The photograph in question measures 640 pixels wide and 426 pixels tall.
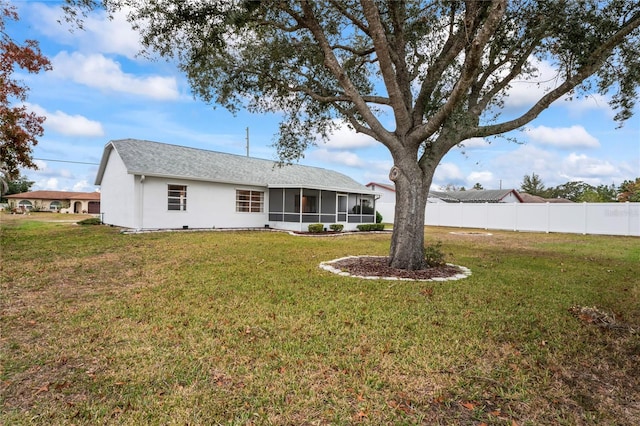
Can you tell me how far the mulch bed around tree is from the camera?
672cm

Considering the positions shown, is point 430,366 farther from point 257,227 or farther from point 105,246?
point 257,227

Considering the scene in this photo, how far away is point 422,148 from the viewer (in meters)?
7.83

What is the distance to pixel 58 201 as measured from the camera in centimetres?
4912

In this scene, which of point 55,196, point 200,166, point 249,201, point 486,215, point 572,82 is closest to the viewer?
point 572,82

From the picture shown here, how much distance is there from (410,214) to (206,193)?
39.9ft

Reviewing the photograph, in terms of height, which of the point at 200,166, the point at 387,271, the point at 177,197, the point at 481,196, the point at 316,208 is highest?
the point at 200,166

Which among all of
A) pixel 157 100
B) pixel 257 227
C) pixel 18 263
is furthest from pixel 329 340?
pixel 257 227

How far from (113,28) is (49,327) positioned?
22.1ft

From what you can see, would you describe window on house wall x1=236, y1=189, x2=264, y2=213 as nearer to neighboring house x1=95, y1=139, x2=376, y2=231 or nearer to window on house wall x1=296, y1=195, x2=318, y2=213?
neighboring house x1=95, y1=139, x2=376, y2=231

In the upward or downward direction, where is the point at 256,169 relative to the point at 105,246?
upward

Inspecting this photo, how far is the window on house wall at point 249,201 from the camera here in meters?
18.0

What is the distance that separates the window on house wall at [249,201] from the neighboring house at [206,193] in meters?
0.05

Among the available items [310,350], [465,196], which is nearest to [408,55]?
[310,350]

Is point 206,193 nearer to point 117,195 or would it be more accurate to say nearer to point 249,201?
point 249,201
